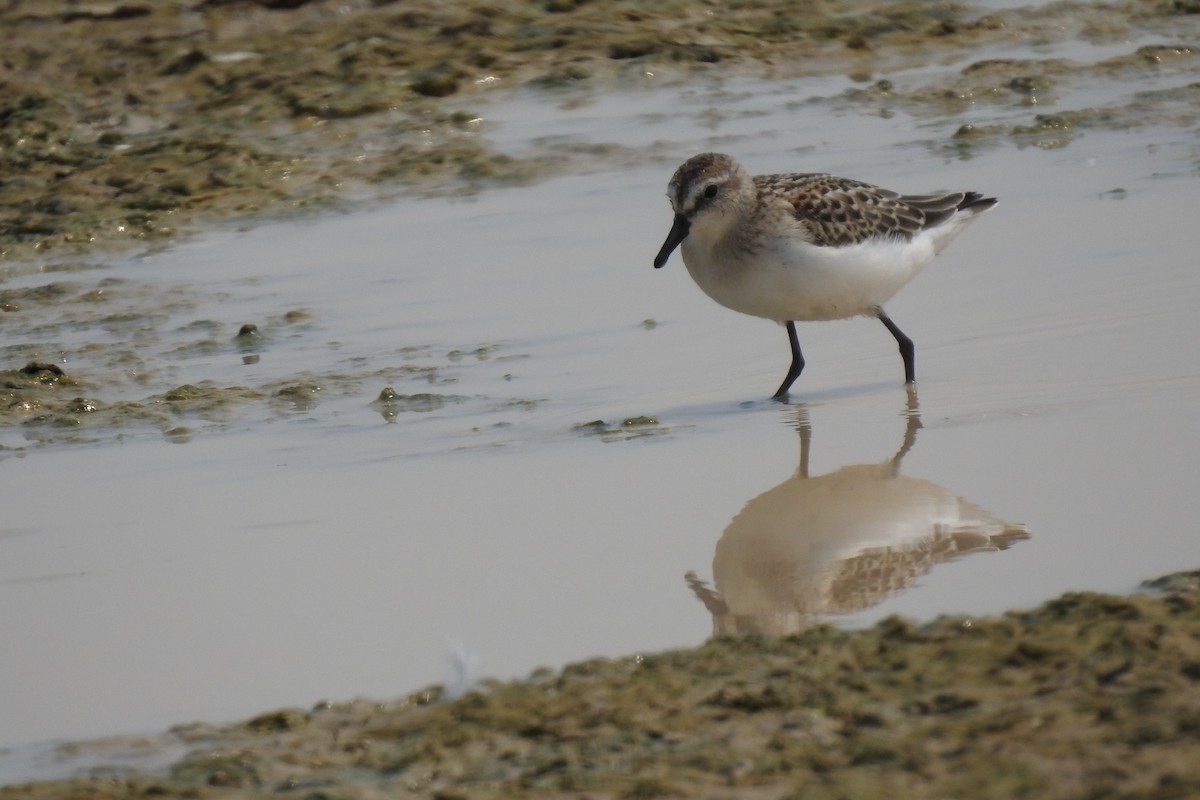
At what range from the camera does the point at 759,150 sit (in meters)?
11.3

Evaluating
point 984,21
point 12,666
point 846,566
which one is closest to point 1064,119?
point 984,21

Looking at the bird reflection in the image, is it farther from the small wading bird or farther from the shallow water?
the small wading bird

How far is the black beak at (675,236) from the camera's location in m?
7.64

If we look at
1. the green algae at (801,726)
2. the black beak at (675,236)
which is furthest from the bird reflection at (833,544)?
the black beak at (675,236)

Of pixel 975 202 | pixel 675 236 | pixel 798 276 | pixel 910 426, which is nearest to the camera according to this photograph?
pixel 910 426

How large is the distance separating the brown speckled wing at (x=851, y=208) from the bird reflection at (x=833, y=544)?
5.71ft

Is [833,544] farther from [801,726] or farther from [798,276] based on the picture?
[798,276]

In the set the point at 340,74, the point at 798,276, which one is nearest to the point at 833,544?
the point at 798,276

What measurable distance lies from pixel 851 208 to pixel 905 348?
65 centimetres

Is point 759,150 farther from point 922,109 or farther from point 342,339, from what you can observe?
point 342,339

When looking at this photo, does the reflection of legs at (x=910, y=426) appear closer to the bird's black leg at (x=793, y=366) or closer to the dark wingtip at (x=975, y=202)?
the bird's black leg at (x=793, y=366)

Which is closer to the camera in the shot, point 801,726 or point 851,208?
point 801,726

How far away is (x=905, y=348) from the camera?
751cm

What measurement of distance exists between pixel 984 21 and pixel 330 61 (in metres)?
5.04
